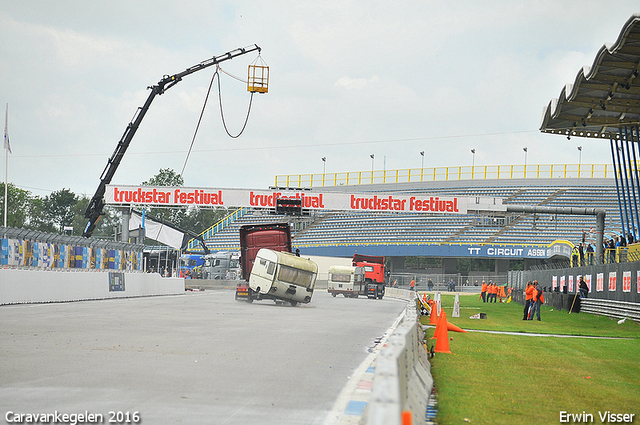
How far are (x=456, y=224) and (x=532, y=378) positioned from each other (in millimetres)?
59764

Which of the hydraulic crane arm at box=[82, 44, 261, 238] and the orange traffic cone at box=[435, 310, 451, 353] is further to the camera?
the hydraulic crane arm at box=[82, 44, 261, 238]

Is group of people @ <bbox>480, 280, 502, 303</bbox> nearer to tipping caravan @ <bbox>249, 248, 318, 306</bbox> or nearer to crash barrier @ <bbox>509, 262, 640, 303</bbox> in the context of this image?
crash barrier @ <bbox>509, 262, 640, 303</bbox>

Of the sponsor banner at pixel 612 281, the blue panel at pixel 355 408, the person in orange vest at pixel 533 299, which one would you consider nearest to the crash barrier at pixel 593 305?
the sponsor banner at pixel 612 281

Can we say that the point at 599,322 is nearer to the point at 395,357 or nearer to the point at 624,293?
the point at 624,293

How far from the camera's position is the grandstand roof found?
26062mm

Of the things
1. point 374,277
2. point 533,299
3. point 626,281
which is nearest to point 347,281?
point 374,277

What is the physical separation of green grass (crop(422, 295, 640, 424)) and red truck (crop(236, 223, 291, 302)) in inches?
634

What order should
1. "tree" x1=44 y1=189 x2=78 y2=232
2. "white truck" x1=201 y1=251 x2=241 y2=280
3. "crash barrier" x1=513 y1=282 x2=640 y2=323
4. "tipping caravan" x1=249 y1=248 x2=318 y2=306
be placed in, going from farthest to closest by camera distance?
"tree" x1=44 y1=189 x2=78 y2=232 < "white truck" x1=201 y1=251 x2=241 y2=280 < "tipping caravan" x1=249 y1=248 x2=318 y2=306 < "crash barrier" x1=513 y1=282 x2=640 y2=323

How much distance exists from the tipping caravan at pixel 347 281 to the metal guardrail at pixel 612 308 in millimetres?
21849

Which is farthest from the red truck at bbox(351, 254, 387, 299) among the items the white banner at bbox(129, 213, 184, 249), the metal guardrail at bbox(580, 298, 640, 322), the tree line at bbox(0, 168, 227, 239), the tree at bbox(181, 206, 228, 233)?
the tree at bbox(181, 206, 228, 233)

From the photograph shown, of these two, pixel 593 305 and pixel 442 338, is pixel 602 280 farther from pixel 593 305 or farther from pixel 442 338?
pixel 442 338

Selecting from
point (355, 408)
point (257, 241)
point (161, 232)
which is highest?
point (161, 232)

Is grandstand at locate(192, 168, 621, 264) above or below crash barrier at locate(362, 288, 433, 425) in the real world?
above

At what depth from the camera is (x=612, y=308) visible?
90.5 ft
